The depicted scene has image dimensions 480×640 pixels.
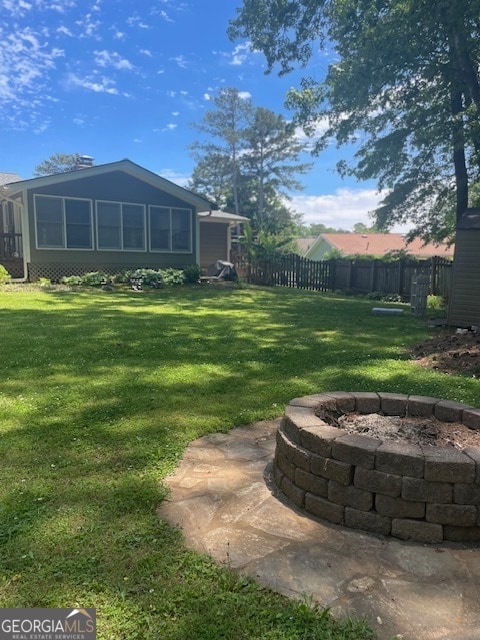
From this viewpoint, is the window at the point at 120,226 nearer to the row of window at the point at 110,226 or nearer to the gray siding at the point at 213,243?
the row of window at the point at 110,226

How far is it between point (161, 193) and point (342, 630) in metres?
18.4

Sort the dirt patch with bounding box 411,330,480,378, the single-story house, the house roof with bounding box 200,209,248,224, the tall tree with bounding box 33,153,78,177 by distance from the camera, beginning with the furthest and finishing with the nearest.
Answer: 1. the tall tree with bounding box 33,153,78,177
2. the house roof with bounding box 200,209,248,224
3. the single-story house
4. the dirt patch with bounding box 411,330,480,378

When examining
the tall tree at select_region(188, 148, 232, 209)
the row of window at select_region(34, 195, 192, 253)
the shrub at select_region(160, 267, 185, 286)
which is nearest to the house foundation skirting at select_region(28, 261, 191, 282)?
the row of window at select_region(34, 195, 192, 253)

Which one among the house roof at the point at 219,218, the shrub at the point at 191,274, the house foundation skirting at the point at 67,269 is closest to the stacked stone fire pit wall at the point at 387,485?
the shrub at the point at 191,274

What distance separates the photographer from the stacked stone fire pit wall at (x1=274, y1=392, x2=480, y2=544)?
7.92 ft

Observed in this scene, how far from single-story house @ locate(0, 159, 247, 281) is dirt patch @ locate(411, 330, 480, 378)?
13.3m

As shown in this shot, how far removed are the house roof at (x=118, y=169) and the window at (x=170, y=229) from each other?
2.40 ft

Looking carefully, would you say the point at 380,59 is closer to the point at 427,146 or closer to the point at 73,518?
the point at 427,146

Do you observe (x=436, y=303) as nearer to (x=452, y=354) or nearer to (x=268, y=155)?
(x=452, y=354)

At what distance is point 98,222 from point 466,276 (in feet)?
43.1

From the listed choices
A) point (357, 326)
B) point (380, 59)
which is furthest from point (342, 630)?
point (380, 59)

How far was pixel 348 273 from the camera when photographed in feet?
59.7

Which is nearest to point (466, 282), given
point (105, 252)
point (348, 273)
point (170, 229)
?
point (348, 273)

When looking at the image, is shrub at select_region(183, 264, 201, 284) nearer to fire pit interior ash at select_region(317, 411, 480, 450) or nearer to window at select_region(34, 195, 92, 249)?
window at select_region(34, 195, 92, 249)
